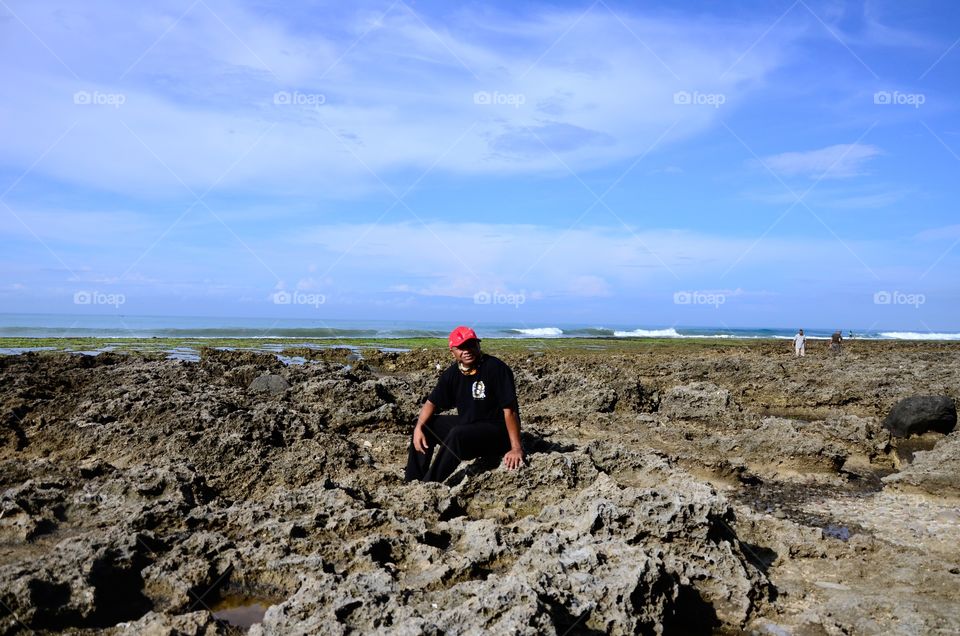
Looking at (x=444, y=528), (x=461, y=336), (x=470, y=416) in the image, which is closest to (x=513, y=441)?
(x=470, y=416)

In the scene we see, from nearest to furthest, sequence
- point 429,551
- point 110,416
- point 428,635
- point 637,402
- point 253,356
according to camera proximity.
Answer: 1. point 428,635
2. point 429,551
3. point 110,416
4. point 637,402
5. point 253,356

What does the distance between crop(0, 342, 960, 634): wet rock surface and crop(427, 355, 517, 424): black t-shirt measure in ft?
1.65

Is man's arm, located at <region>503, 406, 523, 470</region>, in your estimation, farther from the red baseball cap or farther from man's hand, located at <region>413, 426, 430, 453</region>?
man's hand, located at <region>413, 426, 430, 453</region>

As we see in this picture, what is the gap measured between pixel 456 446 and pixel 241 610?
2569mm

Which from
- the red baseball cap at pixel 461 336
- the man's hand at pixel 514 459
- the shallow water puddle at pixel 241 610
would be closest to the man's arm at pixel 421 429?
the red baseball cap at pixel 461 336

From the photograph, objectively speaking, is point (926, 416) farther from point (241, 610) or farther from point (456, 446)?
point (241, 610)

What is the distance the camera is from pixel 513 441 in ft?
21.2

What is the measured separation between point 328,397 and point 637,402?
5.60 metres

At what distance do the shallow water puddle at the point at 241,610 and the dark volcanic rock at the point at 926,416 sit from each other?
1082 centimetres

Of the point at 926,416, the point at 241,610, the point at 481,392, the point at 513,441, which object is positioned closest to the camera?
the point at 241,610

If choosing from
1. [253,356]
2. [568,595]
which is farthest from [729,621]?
[253,356]

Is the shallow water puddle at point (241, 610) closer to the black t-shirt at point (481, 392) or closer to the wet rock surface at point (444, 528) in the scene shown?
the wet rock surface at point (444, 528)

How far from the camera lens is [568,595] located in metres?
4.06

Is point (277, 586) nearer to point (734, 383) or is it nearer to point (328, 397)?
point (328, 397)
